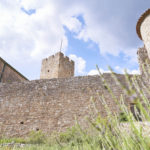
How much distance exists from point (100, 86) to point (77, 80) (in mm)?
1268

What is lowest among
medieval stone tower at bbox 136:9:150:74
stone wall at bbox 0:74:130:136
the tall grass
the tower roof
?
the tall grass

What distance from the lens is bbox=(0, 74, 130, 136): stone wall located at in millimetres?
7207

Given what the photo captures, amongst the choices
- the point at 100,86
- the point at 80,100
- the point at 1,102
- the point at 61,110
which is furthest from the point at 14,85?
the point at 100,86

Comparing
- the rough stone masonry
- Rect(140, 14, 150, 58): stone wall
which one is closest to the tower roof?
the rough stone masonry

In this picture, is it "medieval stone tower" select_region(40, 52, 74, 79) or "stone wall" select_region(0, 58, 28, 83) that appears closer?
"stone wall" select_region(0, 58, 28, 83)

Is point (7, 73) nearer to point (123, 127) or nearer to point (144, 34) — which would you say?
point (144, 34)

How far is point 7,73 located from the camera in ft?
42.8

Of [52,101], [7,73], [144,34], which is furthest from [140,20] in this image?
[7,73]

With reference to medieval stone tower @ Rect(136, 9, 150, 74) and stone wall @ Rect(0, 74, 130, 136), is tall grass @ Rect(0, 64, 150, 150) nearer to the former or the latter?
stone wall @ Rect(0, 74, 130, 136)

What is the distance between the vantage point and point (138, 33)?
8.67 metres

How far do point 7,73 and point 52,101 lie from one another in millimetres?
7230

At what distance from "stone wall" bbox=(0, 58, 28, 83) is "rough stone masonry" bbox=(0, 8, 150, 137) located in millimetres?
4001

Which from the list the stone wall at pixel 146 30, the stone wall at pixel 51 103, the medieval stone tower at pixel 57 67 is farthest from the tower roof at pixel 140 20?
the medieval stone tower at pixel 57 67

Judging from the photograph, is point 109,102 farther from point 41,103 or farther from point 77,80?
point 41,103
